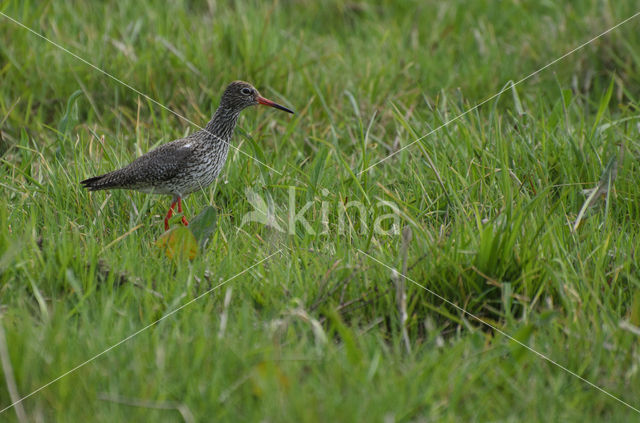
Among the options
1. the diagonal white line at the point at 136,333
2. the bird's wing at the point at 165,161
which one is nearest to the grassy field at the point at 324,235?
the diagonal white line at the point at 136,333

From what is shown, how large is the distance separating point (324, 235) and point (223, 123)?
97 centimetres

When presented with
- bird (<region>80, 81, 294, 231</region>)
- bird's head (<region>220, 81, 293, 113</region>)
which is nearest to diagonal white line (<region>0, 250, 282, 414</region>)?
bird (<region>80, 81, 294, 231</region>)

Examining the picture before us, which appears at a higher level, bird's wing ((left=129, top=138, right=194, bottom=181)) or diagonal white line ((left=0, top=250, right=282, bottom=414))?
bird's wing ((left=129, top=138, right=194, bottom=181))

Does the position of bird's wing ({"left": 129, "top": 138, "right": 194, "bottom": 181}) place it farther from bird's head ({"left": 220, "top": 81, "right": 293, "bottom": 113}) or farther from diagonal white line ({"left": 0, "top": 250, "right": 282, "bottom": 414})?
diagonal white line ({"left": 0, "top": 250, "right": 282, "bottom": 414})

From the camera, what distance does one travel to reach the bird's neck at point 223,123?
441cm

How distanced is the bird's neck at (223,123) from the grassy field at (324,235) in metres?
0.22

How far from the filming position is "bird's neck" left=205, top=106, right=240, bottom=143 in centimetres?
441

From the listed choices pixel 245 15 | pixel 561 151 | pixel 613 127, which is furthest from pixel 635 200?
pixel 245 15

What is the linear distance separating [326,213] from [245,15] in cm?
291

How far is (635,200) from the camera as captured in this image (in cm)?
406

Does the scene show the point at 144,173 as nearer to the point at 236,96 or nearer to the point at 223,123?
the point at 223,123

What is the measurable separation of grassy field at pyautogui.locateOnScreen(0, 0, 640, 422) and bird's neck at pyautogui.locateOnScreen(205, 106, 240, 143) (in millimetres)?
219

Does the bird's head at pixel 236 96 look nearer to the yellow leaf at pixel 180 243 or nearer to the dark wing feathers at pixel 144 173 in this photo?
the dark wing feathers at pixel 144 173

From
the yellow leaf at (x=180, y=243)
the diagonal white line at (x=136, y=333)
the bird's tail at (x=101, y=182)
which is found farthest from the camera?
the bird's tail at (x=101, y=182)
